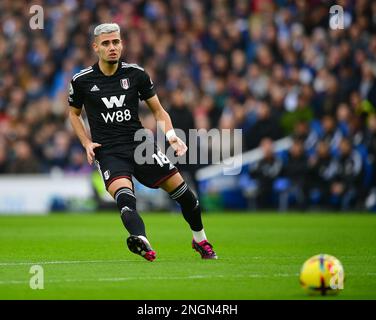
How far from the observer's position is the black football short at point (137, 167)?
10703 mm

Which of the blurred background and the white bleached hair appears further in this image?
the blurred background

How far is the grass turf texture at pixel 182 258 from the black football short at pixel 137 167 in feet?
2.98

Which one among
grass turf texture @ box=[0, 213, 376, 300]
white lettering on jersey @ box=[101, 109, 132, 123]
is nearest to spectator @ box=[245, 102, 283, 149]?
grass turf texture @ box=[0, 213, 376, 300]

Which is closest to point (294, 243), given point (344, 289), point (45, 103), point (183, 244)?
point (183, 244)

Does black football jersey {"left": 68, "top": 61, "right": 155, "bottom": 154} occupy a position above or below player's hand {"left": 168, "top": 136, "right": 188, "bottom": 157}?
above

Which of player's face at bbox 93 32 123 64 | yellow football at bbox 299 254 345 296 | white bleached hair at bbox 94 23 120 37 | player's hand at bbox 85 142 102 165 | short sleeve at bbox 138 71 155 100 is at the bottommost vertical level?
yellow football at bbox 299 254 345 296

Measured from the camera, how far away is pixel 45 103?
26594 millimetres

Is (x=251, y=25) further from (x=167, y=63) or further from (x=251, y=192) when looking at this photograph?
(x=251, y=192)

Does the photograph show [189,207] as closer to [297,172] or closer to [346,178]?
[346,178]

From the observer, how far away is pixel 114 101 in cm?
1090

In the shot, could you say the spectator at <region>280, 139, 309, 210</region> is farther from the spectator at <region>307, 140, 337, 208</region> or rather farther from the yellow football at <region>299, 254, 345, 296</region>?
the yellow football at <region>299, 254, 345, 296</region>

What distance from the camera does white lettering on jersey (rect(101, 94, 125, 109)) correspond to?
10883 millimetres

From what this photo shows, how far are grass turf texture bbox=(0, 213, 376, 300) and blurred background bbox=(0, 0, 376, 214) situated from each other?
2689mm
